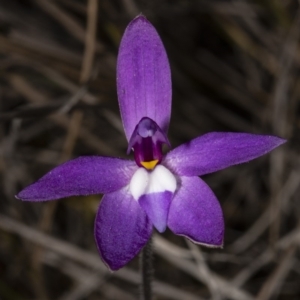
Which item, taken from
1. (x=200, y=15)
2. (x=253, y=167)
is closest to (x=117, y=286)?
(x=253, y=167)

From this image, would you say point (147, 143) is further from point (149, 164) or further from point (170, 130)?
point (170, 130)

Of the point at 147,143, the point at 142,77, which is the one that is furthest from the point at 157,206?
the point at 142,77

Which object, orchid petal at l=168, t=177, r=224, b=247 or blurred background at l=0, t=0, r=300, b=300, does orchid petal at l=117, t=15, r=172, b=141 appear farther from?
blurred background at l=0, t=0, r=300, b=300

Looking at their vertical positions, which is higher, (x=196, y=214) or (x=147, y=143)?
(x=147, y=143)

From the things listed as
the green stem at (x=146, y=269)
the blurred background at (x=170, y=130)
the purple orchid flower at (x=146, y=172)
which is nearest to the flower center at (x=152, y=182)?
the purple orchid flower at (x=146, y=172)

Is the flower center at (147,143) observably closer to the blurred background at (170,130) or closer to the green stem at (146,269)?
the green stem at (146,269)

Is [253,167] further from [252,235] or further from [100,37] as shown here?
[100,37]
